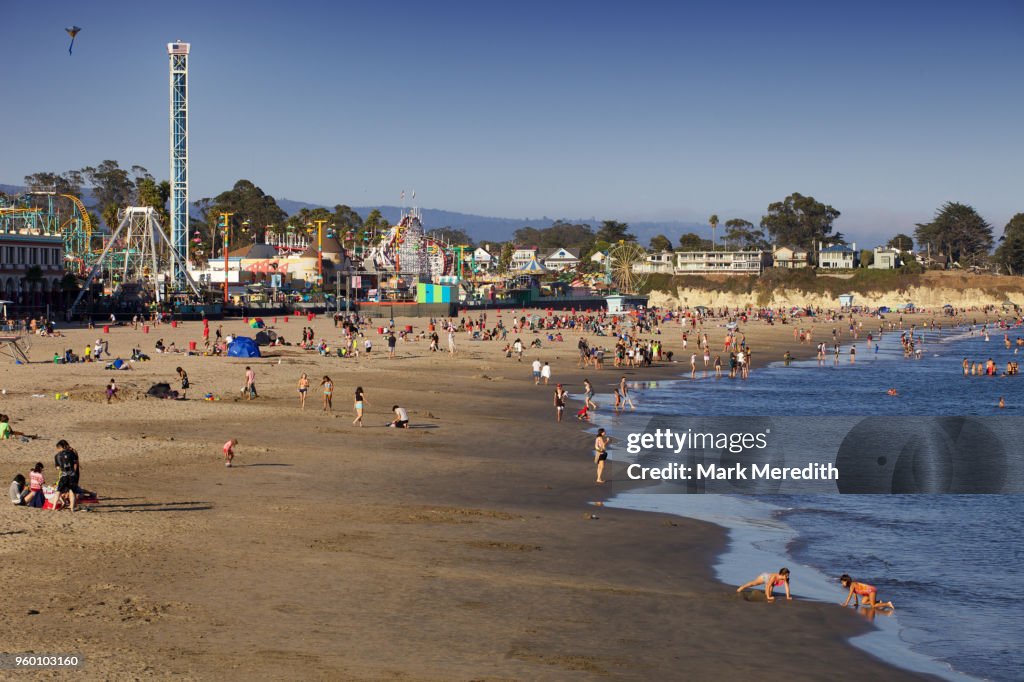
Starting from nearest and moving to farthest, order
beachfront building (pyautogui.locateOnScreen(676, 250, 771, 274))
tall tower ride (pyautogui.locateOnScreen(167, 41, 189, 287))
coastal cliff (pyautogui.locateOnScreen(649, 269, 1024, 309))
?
tall tower ride (pyautogui.locateOnScreen(167, 41, 189, 287)) < coastal cliff (pyautogui.locateOnScreen(649, 269, 1024, 309)) < beachfront building (pyautogui.locateOnScreen(676, 250, 771, 274))

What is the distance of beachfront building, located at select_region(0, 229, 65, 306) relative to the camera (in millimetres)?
67562

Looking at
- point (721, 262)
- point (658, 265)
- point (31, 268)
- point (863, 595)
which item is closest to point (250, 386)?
point (863, 595)

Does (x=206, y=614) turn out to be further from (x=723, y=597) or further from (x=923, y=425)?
(x=923, y=425)

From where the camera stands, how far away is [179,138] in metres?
99.4

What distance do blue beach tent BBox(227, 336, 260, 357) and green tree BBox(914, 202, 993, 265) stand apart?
6960 inches

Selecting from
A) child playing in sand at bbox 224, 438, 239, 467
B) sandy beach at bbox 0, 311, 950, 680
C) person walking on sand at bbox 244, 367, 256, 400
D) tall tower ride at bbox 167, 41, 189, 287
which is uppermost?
tall tower ride at bbox 167, 41, 189, 287

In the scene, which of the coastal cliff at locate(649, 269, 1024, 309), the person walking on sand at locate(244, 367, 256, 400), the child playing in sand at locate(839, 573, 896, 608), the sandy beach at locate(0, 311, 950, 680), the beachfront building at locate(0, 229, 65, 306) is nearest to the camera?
the sandy beach at locate(0, 311, 950, 680)

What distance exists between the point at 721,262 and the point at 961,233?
54237 millimetres

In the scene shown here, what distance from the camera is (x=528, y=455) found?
2522cm

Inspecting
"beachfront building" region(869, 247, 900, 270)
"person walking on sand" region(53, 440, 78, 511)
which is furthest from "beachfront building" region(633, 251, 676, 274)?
"person walking on sand" region(53, 440, 78, 511)

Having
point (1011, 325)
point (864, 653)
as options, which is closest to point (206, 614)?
point (864, 653)

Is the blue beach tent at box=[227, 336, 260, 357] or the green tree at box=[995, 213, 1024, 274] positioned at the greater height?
the green tree at box=[995, 213, 1024, 274]

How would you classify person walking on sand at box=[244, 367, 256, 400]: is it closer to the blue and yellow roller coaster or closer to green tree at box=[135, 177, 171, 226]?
the blue and yellow roller coaster

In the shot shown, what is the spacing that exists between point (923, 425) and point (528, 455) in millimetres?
16716
